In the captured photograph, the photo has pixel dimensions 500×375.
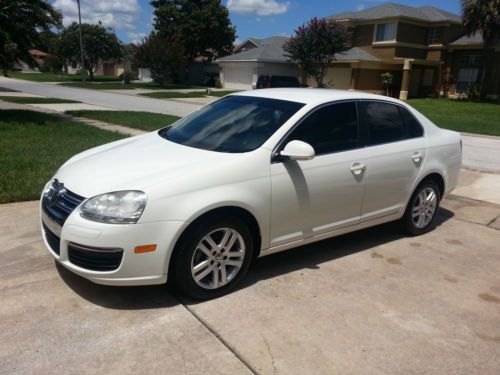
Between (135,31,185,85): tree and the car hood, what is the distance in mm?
39798

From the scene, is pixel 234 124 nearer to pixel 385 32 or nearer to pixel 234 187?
pixel 234 187

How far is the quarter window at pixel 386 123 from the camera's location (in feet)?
15.1

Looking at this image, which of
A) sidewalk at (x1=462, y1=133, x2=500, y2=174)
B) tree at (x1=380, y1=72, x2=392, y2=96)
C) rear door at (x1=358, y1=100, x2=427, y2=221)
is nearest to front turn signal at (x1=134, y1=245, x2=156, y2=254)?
rear door at (x1=358, y1=100, x2=427, y2=221)

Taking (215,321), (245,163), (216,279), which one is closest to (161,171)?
(245,163)

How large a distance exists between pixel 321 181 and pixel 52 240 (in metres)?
2.26

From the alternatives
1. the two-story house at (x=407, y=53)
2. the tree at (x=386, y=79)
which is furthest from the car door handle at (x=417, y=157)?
the tree at (x=386, y=79)

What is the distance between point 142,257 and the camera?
10.7ft

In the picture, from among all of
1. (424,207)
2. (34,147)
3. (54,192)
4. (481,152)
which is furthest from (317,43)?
(54,192)

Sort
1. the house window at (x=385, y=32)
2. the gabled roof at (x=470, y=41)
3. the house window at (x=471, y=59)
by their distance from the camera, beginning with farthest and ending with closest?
the house window at (x=385, y=32) < the house window at (x=471, y=59) < the gabled roof at (x=470, y=41)

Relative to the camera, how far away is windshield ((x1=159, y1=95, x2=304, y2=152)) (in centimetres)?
398

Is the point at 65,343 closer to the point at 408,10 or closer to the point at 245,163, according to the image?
the point at 245,163

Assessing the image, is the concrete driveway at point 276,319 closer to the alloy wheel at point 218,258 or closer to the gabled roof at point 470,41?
the alloy wheel at point 218,258

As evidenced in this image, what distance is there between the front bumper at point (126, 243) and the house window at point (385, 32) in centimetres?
3569

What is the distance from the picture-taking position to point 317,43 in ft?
102
